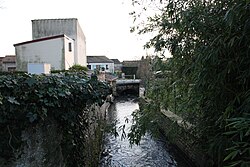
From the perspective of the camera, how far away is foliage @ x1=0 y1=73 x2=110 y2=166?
252cm

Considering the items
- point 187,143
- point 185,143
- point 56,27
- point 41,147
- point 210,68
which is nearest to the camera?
point 210,68

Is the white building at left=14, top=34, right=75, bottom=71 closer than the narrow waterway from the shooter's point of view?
No

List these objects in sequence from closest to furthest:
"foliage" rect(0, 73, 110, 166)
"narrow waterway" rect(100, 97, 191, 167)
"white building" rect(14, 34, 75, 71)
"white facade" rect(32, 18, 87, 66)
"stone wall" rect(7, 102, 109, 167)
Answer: "foliage" rect(0, 73, 110, 166) < "stone wall" rect(7, 102, 109, 167) < "narrow waterway" rect(100, 97, 191, 167) < "white building" rect(14, 34, 75, 71) < "white facade" rect(32, 18, 87, 66)

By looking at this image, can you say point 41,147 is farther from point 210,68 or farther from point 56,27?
point 56,27

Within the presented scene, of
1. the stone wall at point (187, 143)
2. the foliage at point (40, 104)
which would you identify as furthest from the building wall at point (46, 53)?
the foliage at point (40, 104)

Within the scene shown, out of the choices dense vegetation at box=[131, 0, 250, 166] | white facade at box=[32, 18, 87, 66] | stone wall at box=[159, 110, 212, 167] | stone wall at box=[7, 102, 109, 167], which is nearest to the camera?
dense vegetation at box=[131, 0, 250, 166]

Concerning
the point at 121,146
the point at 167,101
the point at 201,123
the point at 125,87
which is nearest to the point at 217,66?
the point at 201,123

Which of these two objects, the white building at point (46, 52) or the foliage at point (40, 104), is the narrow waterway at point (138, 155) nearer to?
the foliage at point (40, 104)

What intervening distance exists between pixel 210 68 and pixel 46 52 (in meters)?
15.7

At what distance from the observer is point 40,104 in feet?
9.19

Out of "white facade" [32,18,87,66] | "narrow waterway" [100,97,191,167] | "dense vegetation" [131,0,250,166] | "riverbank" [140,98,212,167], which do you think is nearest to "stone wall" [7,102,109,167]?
"dense vegetation" [131,0,250,166]

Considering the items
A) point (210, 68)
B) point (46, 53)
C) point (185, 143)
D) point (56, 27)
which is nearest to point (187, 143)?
point (185, 143)

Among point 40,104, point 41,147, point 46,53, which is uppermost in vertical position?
point 46,53

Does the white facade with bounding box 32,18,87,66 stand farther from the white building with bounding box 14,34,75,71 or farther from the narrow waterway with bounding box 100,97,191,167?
the narrow waterway with bounding box 100,97,191,167
